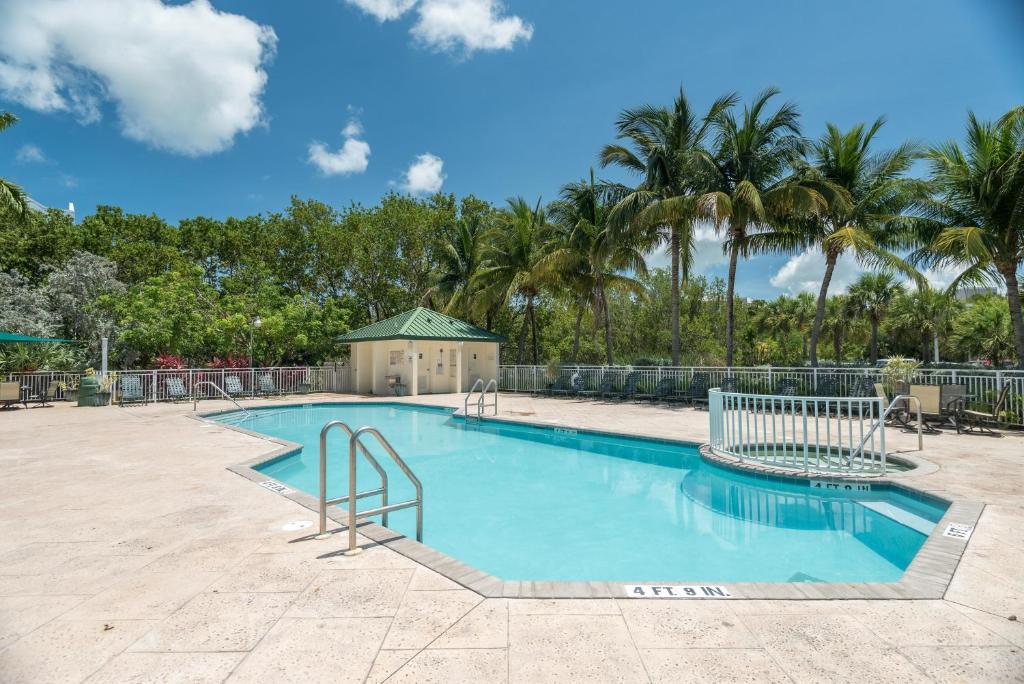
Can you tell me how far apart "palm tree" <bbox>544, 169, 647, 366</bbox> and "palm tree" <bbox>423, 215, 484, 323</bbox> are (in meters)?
4.97

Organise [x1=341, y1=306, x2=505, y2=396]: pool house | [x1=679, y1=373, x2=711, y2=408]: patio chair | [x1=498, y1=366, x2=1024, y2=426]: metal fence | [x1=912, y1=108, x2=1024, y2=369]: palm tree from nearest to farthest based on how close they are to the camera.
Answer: [x1=498, y1=366, x2=1024, y2=426]: metal fence → [x1=912, y1=108, x2=1024, y2=369]: palm tree → [x1=679, y1=373, x2=711, y2=408]: patio chair → [x1=341, y1=306, x2=505, y2=396]: pool house

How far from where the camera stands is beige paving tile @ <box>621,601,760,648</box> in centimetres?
245

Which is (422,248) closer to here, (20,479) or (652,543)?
(20,479)

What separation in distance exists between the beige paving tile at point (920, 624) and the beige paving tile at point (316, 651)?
2.54m

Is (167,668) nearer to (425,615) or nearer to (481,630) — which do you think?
(425,615)

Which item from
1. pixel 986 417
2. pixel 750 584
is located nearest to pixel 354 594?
pixel 750 584

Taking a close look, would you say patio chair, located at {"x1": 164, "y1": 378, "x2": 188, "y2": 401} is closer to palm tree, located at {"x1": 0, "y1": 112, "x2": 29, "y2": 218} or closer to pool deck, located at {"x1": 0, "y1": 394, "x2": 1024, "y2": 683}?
palm tree, located at {"x1": 0, "y1": 112, "x2": 29, "y2": 218}

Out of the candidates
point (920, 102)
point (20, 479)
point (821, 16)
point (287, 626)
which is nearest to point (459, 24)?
point (821, 16)

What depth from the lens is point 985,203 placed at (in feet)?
40.0

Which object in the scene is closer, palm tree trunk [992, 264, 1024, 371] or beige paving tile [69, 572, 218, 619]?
beige paving tile [69, 572, 218, 619]

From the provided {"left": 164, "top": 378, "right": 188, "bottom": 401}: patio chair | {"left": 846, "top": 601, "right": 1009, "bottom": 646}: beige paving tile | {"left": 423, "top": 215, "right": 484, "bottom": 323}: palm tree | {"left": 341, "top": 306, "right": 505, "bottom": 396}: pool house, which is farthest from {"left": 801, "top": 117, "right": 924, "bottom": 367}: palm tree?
{"left": 164, "top": 378, "right": 188, "bottom": 401}: patio chair

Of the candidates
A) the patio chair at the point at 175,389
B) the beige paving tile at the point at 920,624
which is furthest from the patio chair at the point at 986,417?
the patio chair at the point at 175,389

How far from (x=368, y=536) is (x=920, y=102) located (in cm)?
1204

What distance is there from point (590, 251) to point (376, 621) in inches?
695
